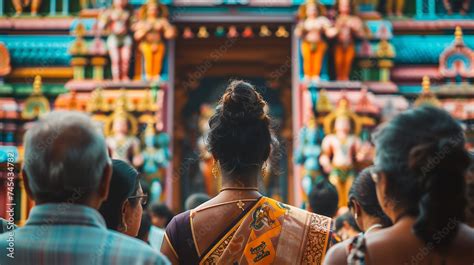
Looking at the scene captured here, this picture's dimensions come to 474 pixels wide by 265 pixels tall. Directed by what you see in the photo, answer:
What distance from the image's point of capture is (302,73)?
898 cm

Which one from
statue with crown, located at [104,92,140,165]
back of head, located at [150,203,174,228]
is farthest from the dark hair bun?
statue with crown, located at [104,92,140,165]

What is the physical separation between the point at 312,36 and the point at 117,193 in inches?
252

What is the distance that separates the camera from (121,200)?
95.0 inches

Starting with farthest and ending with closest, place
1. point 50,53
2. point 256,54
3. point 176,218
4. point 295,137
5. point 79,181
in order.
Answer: point 256,54, point 50,53, point 295,137, point 176,218, point 79,181

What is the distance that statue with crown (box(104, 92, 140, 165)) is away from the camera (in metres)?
8.07

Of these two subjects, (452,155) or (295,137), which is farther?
(295,137)

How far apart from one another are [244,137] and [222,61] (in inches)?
307

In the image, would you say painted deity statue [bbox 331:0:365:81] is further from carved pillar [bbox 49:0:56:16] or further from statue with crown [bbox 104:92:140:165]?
carved pillar [bbox 49:0:56:16]

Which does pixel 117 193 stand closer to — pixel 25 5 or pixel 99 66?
pixel 99 66

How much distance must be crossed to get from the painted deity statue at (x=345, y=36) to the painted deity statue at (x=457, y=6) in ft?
4.60

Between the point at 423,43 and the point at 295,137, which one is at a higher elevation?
the point at 423,43

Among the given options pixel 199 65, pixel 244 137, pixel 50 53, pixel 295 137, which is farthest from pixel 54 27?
pixel 244 137

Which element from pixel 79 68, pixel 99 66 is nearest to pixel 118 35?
pixel 99 66

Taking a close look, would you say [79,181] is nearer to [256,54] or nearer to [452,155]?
[452,155]
